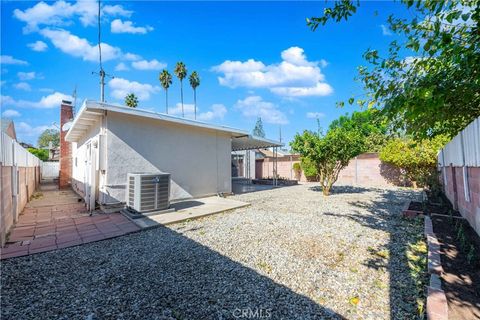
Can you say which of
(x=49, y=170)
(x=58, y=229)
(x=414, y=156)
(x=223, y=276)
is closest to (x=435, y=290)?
(x=223, y=276)

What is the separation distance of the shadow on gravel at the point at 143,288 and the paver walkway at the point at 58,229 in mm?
433

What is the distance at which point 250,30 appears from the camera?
980 cm

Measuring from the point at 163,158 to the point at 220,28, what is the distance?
20.3ft

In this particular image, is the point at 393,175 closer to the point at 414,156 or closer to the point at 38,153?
the point at 414,156

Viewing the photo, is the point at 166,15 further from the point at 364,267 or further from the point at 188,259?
the point at 364,267

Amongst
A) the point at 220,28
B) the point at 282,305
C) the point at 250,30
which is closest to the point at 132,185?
the point at 282,305

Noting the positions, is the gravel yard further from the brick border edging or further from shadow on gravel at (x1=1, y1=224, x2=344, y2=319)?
the brick border edging

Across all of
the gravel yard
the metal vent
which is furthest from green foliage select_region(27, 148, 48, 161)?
the gravel yard

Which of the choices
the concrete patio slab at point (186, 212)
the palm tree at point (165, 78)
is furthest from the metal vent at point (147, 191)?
the palm tree at point (165, 78)

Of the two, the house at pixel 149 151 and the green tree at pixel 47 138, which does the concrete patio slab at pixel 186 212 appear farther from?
the green tree at pixel 47 138

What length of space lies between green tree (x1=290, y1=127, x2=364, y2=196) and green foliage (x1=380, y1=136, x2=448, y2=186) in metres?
4.72

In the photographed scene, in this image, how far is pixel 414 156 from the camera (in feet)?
41.4

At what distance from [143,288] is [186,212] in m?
3.71

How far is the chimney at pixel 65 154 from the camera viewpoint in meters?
12.4
